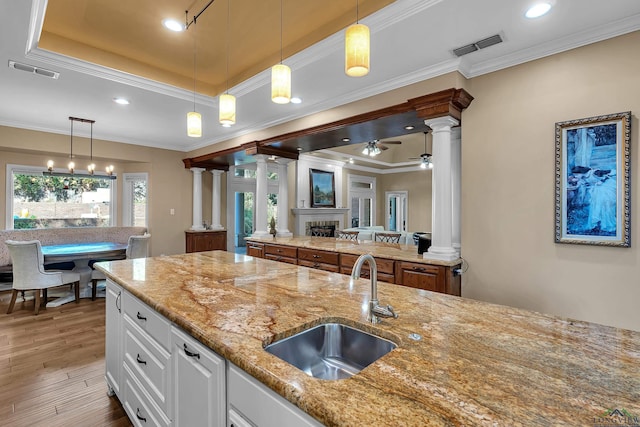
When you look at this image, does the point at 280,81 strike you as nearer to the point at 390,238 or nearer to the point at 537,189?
the point at 537,189

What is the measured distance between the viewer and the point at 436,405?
0.73m

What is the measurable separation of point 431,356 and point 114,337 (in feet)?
7.00

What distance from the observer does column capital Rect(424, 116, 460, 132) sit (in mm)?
2961

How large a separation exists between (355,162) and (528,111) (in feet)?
21.9

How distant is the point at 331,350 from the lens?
1327 millimetres

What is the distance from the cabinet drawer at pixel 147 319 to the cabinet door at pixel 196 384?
101mm

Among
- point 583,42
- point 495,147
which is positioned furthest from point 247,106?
point 583,42

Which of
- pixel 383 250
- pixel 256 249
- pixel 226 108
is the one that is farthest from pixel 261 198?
pixel 226 108

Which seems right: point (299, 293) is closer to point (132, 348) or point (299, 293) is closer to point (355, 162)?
point (132, 348)

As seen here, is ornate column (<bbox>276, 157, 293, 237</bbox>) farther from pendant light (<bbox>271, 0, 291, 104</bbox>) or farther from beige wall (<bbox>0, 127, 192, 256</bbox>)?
pendant light (<bbox>271, 0, 291, 104</bbox>)

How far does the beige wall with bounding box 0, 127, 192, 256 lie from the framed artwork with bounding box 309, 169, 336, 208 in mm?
2600

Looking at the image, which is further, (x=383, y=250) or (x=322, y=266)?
(x=322, y=266)

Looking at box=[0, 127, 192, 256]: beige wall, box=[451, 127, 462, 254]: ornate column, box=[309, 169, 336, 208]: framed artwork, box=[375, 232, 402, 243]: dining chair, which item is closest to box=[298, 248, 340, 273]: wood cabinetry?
box=[451, 127, 462, 254]: ornate column

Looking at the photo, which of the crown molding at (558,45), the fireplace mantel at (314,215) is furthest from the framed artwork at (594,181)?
the fireplace mantel at (314,215)
